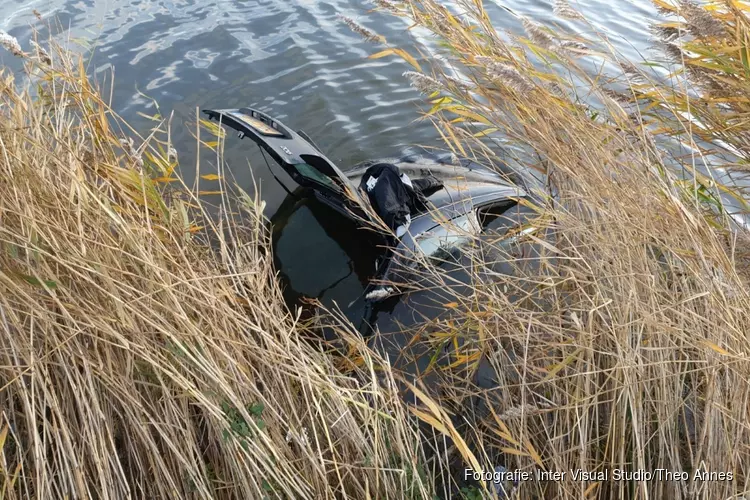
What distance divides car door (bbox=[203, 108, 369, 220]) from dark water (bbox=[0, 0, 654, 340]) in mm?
353

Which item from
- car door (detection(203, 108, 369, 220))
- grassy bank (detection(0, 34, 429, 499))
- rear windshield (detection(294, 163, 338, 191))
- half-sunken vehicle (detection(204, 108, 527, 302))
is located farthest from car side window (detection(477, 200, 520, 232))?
grassy bank (detection(0, 34, 429, 499))

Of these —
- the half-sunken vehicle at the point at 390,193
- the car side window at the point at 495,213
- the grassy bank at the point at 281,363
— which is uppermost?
the grassy bank at the point at 281,363

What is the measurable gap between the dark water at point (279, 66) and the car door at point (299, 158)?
0.35 meters

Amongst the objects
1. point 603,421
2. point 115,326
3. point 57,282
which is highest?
point 57,282

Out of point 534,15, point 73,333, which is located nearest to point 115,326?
point 73,333

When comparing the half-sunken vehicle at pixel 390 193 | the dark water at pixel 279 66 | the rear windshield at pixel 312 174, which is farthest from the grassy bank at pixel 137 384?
the dark water at pixel 279 66

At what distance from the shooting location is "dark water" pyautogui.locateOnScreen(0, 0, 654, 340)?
18.4 feet

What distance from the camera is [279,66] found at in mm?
6992

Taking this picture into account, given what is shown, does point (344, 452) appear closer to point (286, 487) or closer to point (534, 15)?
point (286, 487)

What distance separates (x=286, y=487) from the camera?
1729 millimetres

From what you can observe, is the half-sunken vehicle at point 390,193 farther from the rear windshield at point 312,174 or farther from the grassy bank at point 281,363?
the grassy bank at point 281,363

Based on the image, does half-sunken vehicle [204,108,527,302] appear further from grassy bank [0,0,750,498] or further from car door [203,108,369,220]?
grassy bank [0,0,750,498]

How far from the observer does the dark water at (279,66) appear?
560 centimetres

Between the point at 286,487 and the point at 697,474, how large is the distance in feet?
4.36
